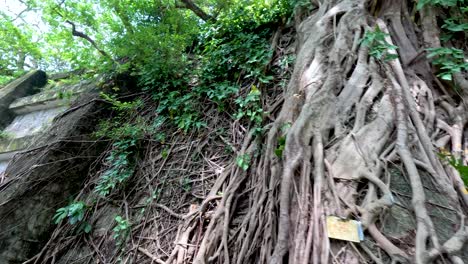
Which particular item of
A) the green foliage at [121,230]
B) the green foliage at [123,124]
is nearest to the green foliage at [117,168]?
the green foliage at [123,124]

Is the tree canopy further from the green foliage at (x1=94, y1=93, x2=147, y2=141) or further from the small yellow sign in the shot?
the small yellow sign

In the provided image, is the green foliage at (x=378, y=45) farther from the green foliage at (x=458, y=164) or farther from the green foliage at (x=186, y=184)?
the green foliage at (x=186, y=184)

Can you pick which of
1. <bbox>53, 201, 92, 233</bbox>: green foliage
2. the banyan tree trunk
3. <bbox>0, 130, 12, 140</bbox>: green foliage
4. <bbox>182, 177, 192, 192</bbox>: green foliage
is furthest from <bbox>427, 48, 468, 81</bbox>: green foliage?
<bbox>0, 130, 12, 140</bbox>: green foliage

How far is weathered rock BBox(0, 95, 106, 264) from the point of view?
2828 millimetres

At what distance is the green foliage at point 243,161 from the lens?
263 cm

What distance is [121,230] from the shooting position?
2.86 m

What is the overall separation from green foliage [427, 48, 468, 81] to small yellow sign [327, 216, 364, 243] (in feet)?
5.22

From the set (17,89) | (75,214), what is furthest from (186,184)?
(17,89)

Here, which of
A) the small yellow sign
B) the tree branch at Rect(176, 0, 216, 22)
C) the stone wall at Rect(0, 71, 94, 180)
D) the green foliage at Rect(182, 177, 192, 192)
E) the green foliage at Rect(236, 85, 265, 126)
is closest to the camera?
the small yellow sign

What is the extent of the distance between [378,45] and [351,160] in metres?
1.16

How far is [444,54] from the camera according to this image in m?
2.38

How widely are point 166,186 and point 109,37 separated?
2457 mm

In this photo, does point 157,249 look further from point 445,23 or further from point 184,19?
point 445,23

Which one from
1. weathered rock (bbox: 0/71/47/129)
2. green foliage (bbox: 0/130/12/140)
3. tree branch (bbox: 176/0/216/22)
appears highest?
tree branch (bbox: 176/0/216/22)
